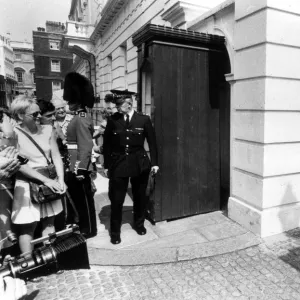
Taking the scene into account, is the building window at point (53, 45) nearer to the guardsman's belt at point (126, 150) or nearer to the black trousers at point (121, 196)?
the guardsman's belt at point (126, 150)

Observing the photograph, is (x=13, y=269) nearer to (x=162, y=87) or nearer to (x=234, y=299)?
(x=234, y=299)

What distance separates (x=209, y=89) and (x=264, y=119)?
3.34ft

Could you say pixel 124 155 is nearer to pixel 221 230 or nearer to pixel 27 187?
pixel 27 187

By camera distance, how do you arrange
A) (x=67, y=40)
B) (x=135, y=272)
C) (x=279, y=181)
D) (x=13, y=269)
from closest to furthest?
1. (x=13, y=269)
2. (x=135, y=272)
3. (x=279, y=181)
4. (x=67, y=40)

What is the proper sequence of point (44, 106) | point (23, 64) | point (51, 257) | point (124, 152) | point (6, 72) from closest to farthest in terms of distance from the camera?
1. point (51, 257)
2. point (124, 152)
3. point (44, 106)
4. point (6, 72)
5. point (23, 64)

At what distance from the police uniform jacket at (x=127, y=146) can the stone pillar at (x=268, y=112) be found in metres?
1.32

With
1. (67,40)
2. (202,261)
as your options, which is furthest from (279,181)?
(67,40)

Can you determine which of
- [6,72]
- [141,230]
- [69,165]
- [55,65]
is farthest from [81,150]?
[6,72]

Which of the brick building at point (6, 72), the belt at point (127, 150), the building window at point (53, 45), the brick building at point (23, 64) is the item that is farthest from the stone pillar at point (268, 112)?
the brick building at point (23, 64)

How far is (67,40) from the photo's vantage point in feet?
55.1

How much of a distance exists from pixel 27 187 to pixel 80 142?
0.96m

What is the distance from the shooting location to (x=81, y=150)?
12.0 feet

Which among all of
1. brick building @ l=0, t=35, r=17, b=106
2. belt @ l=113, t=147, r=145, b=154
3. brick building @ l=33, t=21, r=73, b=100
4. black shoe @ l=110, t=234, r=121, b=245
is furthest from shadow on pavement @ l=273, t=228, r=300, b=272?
brick building @ l=0, t=35, r=17, b=106

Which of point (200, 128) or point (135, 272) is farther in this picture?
point (200, 128)
